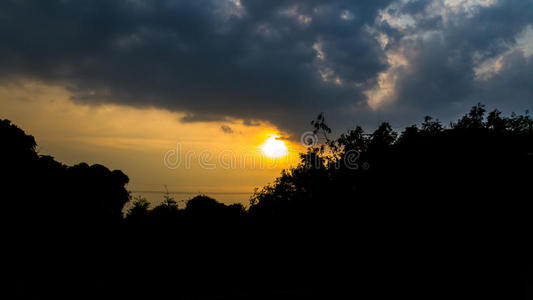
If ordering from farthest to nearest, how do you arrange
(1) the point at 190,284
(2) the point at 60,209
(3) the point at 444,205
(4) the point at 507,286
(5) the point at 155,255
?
(2) the point at 60,209 < (5) the point at 155,255 < (1) the point at 190,284 < (3) the point at 444,205 < (4) the point at 507,286

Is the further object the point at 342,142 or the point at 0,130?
the point at 342,142

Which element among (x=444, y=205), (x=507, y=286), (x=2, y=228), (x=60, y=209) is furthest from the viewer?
(x=60, y=209)

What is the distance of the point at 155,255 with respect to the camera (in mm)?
19484

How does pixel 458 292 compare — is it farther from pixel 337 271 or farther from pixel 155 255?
pixel 155 255

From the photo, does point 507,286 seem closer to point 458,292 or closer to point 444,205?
point 458,292

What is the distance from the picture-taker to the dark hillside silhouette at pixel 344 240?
46.5ft

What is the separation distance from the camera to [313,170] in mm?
34000

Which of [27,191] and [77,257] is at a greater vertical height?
[27,191]

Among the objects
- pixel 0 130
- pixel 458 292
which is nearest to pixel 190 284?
pixel 458 292

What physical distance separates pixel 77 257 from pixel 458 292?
1897 centimetres

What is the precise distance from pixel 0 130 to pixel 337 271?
100 feet

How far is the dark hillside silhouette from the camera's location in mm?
14180

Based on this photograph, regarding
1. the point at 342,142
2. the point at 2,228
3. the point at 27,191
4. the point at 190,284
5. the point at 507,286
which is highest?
the point at 342,142

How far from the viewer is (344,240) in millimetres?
19578
